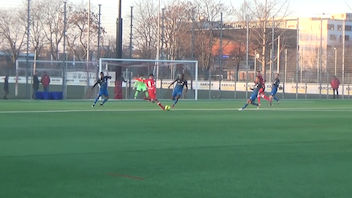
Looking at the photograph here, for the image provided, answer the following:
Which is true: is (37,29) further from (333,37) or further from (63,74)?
(333,37)

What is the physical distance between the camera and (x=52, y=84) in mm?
46500

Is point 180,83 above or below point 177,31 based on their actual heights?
below

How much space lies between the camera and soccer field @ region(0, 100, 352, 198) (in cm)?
896

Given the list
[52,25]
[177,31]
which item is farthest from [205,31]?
[52,25]

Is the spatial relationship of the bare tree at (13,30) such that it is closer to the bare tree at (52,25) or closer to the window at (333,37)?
the bare tree at (52,25)

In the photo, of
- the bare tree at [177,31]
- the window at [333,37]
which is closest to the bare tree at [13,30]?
the bare tree at [177,31]

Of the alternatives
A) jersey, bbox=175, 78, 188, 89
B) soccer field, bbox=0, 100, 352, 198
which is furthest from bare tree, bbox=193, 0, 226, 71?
soccer field, bbox=0, 100, 352, 198

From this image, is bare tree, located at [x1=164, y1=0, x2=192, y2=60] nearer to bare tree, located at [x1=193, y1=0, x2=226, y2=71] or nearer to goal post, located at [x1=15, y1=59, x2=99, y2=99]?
bare tree, located at [x1=193, y1=0, x2=226, y2=71]

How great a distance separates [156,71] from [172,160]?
3257 cm

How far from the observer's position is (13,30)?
49062 millimetres

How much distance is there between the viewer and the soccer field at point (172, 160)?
8.96 m

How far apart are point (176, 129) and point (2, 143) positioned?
5.67 meters

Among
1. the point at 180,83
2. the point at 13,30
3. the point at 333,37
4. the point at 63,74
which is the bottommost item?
the point at 180,83

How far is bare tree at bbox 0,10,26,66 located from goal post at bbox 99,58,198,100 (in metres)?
8.50
